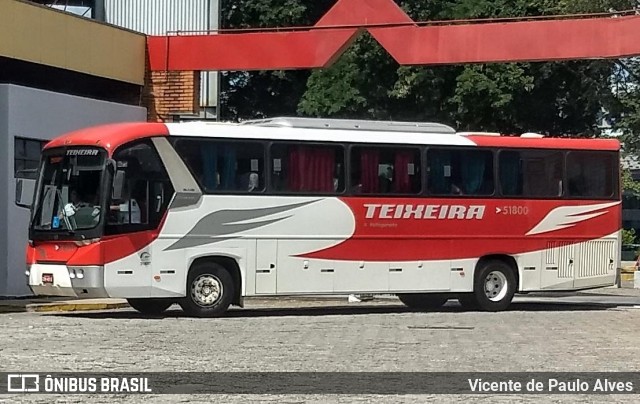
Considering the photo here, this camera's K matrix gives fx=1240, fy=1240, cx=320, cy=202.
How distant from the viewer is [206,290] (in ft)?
67.3

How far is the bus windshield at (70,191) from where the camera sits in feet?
64.4

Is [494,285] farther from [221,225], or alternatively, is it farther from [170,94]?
[170,94]

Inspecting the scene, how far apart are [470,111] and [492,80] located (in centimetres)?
125

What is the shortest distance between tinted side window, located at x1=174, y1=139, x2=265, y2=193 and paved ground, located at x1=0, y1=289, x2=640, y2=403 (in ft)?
7.34

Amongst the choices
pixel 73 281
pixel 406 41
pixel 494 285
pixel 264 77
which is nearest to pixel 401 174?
pixel 494 285

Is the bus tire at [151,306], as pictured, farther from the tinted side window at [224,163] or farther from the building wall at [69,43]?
the building wall at [69,43]

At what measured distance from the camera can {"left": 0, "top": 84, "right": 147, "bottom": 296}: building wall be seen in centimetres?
2391

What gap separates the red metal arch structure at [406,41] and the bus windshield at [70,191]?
7.08m

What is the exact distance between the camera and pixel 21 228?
24.5 metres

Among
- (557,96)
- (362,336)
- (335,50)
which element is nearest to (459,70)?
(557,96)

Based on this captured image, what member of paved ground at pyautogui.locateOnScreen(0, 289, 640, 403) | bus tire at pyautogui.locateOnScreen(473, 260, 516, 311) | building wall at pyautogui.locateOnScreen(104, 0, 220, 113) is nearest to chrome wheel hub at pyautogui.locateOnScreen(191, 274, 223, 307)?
paved ground at pyautogui.locateOnScreen(0, 289, 640, 403)

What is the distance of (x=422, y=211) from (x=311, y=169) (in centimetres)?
228

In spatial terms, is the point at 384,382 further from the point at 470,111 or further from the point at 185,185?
the point at 470,111

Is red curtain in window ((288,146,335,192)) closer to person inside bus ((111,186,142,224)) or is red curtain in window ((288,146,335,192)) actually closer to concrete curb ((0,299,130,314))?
person inside bus ((111,186,142,224))
